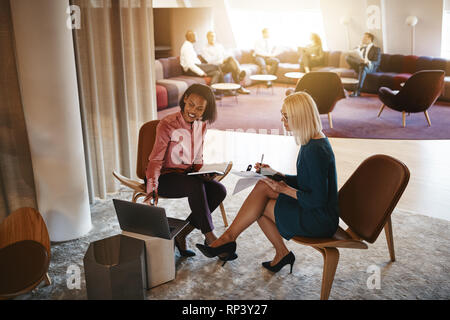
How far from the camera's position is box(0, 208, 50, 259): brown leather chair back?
7.63ft

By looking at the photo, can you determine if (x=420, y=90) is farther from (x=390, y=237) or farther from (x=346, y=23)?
(x=346, y=23)

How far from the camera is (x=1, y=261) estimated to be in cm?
219

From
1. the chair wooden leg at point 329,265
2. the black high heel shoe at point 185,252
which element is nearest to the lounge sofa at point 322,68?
the black high heel shoe at point 185,252

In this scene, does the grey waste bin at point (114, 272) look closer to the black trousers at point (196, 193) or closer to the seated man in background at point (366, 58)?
the black trousers at point (196, 193)

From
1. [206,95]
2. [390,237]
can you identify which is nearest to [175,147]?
[206,95]

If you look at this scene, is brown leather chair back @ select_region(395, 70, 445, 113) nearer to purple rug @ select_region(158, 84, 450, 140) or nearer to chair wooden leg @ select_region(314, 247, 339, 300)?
purple rug @ select_region(158, 84, 450, 140)

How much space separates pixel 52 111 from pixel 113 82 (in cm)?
89

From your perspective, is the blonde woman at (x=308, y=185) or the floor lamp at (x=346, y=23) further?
the floor lamp at (x=346, y=23)

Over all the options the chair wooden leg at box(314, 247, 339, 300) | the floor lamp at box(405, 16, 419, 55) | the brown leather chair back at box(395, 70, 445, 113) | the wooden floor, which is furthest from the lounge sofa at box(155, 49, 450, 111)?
the chair wooden leg at box(314, 247, 339, 300)

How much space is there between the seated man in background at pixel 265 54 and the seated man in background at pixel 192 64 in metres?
1.74

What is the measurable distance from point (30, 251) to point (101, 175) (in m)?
1.32

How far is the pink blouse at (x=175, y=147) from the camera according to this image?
277cm

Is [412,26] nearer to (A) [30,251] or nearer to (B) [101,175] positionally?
(B) [101,175]
